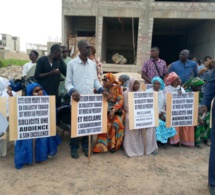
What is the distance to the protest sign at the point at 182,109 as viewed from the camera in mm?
3938

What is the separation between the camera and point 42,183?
2.88 metres

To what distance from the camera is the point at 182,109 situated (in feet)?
13.3

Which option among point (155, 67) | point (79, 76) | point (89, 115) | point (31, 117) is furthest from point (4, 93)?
point (155, 67)

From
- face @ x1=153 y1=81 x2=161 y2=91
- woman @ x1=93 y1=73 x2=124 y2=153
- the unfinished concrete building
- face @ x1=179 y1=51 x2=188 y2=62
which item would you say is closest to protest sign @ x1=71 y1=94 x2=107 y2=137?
woman @ x1=93 y1=73 x2=124 y2=153

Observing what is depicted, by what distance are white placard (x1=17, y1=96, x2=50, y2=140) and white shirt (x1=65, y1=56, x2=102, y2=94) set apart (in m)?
0.50

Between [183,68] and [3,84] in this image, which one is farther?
[183,68]

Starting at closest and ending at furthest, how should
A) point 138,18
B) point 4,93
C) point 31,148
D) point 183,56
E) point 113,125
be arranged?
point 31,148
point 113,125
point 4,93
point 183,56
point 138,18

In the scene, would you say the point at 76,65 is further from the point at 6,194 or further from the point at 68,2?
the point at 68,2

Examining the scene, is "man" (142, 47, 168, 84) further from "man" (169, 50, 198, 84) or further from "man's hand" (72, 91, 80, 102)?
"man's hand" (72, 91, 80, 102)

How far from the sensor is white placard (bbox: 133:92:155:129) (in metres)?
3.69

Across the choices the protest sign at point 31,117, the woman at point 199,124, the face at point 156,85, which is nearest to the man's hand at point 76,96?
the protest sign at point 31,117

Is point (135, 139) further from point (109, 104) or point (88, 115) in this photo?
point (88, 115)

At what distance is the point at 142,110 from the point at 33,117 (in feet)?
6.06

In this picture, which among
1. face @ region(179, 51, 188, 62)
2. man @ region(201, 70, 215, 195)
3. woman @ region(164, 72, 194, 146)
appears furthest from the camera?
face @ region(179, 51, 188, 62)
